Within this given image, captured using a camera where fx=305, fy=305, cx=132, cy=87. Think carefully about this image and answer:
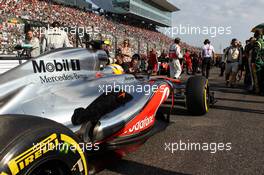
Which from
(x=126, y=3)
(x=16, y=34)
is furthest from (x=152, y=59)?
(x=126, y=3)

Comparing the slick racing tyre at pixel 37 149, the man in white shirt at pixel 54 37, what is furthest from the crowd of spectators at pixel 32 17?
the slick racing tyre at pixel 37 149

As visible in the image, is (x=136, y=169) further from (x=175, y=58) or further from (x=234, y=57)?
(x=234, y=57)

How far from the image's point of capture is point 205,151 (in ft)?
10.8

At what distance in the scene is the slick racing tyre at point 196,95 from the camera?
4602 millimetres

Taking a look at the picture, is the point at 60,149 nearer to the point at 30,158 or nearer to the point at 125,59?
the point at 30,158

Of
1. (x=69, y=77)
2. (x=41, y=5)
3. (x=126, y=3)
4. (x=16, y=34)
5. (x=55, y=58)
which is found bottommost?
(x=69, y=77)

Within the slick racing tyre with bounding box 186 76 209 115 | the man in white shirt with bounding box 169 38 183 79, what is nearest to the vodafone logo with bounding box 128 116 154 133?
the slick racing tyre with bounding box 186 76 209 115

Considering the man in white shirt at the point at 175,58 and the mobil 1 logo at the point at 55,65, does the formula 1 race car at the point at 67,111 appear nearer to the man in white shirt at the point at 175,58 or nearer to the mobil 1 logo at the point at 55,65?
the mobil 1 logo at the point at 55,65

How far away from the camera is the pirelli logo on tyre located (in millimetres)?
1507

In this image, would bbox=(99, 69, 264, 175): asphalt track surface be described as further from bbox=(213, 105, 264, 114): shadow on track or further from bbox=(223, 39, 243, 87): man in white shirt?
bbox=(223, 39, 243, 87): man in white shirt

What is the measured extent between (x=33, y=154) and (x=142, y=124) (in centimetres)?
166

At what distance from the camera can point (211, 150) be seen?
3.31 m

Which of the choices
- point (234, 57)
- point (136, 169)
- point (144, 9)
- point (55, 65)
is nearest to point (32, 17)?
point (234, 57)

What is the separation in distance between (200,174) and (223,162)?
0.40 m
